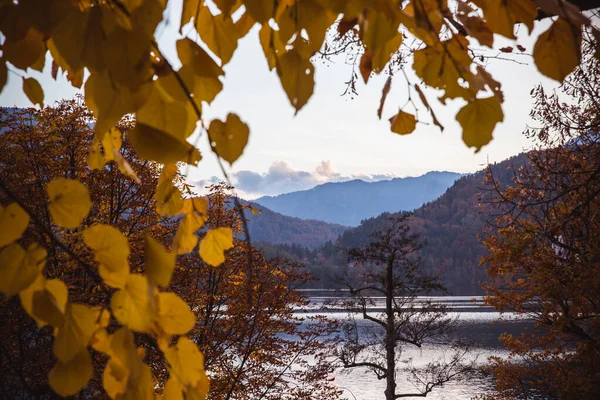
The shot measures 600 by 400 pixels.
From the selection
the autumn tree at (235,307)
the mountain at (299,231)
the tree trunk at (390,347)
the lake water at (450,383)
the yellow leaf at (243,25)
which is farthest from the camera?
the mountain at (299,231)

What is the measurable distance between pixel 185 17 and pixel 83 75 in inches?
16.1

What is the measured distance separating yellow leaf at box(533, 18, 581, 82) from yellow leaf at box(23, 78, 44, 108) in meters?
0.79

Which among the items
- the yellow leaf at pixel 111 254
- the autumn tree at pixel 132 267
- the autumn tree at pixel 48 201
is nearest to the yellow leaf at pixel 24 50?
the yellow leaf at pixel 111 254

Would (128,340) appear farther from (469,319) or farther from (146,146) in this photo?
(469,319)

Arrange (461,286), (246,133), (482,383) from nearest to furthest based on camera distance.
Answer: (246,133) < (482,383) < (461,286)

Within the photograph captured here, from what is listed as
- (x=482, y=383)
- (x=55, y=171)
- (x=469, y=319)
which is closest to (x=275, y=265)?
(x=55, y=171)

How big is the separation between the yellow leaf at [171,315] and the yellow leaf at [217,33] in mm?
324

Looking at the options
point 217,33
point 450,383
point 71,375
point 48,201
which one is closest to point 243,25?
point 217,33

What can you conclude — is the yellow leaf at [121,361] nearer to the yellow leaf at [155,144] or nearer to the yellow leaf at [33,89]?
the yellow leaf at [155,144]

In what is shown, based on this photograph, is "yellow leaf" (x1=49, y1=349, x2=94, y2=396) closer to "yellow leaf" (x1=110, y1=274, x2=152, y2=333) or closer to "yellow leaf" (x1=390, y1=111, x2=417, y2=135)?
"yellow leaf" (x1=110, y1=274, x2=152, y2=333)

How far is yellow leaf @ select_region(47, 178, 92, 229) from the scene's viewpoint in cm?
57

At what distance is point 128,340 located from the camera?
517mm

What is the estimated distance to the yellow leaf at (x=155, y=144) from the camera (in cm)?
51

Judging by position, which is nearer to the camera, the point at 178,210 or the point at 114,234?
the point at 114,234
